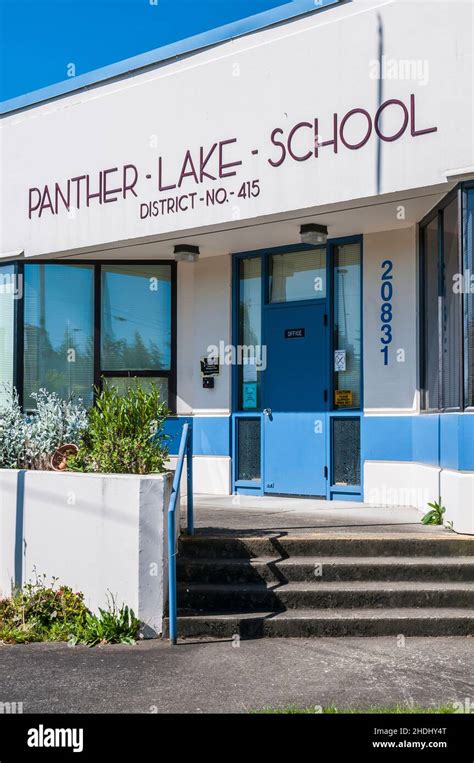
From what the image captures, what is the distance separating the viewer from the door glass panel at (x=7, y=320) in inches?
442

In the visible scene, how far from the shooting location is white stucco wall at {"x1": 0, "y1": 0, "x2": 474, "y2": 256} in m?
7.78

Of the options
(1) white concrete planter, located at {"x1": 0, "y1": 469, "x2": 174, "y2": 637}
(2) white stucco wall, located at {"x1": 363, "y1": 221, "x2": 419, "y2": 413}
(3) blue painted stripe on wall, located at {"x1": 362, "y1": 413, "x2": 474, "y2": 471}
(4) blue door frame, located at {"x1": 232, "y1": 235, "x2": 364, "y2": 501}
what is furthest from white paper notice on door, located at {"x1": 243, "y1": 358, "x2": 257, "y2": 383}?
(1) white concrete planter, located at {"x1": 0, "y1": 469, "x2": 174, "y2": 637}

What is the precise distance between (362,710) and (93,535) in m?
2.67

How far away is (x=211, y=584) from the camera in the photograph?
22.3 feet

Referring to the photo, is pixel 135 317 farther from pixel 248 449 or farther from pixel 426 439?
pixel 426 439

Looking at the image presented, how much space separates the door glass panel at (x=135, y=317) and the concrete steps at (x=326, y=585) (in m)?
4.38

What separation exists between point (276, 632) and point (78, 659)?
1385 mm

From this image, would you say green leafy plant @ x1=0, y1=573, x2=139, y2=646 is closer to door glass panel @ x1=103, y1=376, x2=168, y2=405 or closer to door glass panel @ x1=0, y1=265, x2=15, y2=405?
door glass panel @ x1=103, y1=376, x2=168, y2=405

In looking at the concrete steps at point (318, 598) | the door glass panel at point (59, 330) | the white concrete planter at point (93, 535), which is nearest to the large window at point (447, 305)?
the concrete steps at point (318, 598)

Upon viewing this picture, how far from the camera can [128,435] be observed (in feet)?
22.9

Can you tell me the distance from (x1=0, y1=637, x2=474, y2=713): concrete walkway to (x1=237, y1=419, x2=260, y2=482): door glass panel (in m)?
4.27
